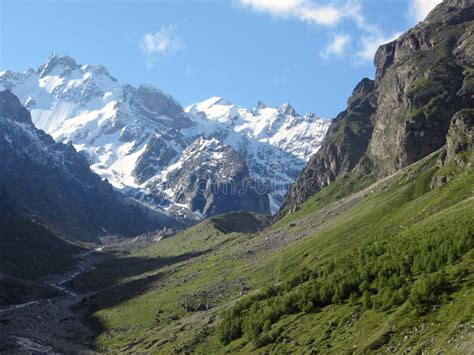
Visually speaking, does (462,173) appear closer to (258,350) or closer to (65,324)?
(258,350)

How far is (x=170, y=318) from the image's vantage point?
405 ft

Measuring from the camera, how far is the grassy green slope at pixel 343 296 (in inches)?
2210

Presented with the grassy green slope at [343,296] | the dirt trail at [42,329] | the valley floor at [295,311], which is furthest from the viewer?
the dirt trail at [42,329]

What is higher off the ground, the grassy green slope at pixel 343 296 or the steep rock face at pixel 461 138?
the steep rock face at pixel 461 138

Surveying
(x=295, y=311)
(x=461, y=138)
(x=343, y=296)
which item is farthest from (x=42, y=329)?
(x=461, y=138)

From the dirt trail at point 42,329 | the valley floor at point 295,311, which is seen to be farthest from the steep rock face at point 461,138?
the dirt trail at point 42,329

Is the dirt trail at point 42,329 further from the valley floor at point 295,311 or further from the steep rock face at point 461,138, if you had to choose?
the steep rock face at point 461,138

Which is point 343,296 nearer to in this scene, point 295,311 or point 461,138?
point 295,311

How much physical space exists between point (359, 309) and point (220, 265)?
11786 centimetres

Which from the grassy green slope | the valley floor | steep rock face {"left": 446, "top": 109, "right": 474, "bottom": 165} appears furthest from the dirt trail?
steep rock face {"left": 446, "top": 109, "right": 474, "bottom": 165}

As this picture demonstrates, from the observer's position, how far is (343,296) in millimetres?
74000

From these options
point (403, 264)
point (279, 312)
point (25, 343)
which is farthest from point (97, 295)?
point (403, 264)

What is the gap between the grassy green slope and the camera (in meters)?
56.1

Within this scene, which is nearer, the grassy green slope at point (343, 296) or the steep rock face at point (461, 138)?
the grassy green slope at point (343, 296)
